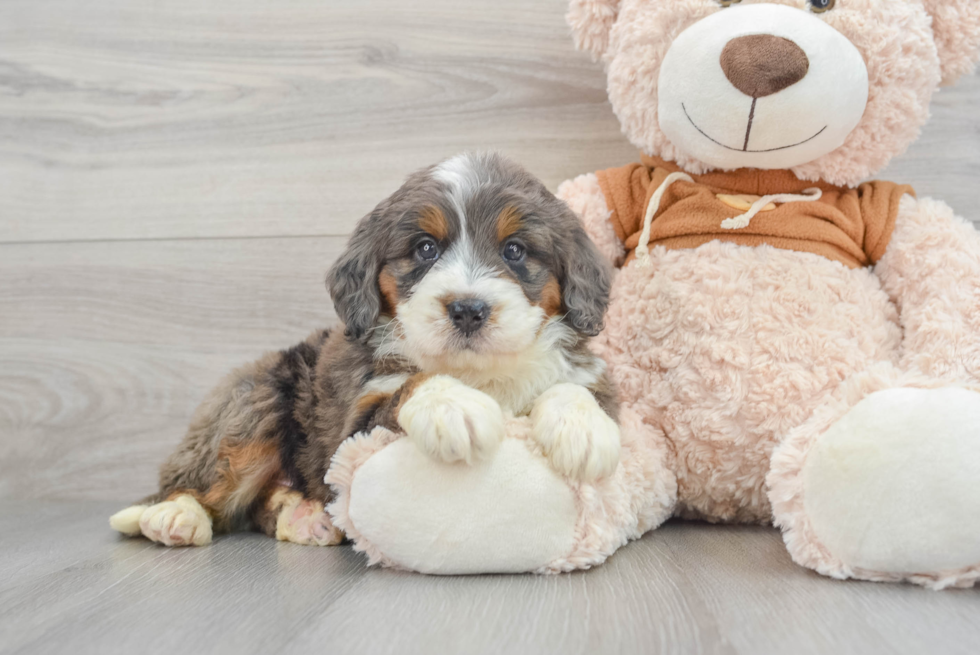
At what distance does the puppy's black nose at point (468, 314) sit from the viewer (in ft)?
5.11

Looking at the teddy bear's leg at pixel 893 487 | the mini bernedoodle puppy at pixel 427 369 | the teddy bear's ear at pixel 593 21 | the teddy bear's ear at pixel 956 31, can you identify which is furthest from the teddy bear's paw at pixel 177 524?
the teddy bear's ear at pixel 956 31

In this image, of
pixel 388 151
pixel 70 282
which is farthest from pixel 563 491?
pixel 70 282


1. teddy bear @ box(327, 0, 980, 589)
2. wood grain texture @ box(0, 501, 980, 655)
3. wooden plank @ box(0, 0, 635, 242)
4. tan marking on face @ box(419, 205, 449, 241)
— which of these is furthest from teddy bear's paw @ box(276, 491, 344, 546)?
wooden plank @ box(0, 0, 635, 242)

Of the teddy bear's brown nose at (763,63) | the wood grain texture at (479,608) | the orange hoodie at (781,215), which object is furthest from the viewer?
the orange hoodie at (781,215)

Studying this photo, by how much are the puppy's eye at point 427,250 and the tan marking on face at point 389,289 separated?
9 centimetres

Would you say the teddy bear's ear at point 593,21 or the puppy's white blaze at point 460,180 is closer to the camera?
the puppy's white blaze at point 460,180

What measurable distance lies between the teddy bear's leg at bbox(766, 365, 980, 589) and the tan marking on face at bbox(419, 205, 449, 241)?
92 cm

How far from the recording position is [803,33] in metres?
1.72

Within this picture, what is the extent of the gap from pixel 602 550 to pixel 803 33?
4.11 ft

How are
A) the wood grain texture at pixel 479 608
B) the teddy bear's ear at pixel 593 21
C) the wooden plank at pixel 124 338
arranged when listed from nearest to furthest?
the wood grain texture at pixel 479 608
the teddy bear's ear at pixel 593 21
the wooden plank at pixel 124 338

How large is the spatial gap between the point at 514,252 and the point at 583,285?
0.20 metres

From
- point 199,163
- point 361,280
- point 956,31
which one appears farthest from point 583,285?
point 199,163

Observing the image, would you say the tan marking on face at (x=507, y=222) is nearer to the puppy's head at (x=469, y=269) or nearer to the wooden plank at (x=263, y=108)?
the puppy's head at (x=469, y=269)

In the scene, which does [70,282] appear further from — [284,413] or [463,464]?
[463,464]
